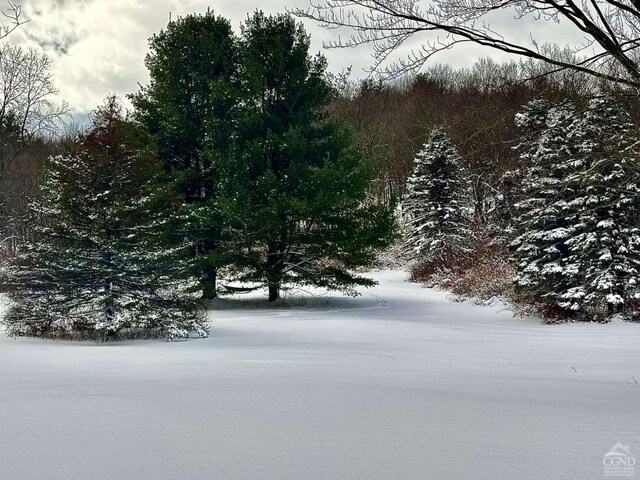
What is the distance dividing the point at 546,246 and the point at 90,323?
11450 millimetres

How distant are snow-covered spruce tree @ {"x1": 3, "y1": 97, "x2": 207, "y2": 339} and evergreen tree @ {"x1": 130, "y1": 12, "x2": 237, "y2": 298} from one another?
6204mm

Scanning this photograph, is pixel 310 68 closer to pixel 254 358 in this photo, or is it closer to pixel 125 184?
pixel 125 184

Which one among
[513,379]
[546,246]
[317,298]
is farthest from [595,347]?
[317,298]

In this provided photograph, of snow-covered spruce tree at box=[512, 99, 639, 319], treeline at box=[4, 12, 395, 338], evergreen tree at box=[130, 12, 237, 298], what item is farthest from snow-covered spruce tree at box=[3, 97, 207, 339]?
snow-covered spruce tree at box=[512, 99, 639, 319]

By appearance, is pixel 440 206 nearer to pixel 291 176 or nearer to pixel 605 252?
pixel 291 176

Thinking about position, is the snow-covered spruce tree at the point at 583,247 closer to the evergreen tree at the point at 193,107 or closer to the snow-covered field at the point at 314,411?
the snow-covered field at the point at 314,411

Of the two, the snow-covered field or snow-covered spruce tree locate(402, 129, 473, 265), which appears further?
snow-covered spruce tree locate(402, 129, 473, 265)

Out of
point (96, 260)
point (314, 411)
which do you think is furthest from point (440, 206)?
point (314, 411)

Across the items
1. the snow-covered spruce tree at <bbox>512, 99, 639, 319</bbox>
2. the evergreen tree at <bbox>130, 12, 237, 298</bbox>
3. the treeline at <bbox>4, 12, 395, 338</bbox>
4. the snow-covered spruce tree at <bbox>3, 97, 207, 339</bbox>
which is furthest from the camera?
the evergreen tree at <bbox>130, 12, 237, 298</bbox>

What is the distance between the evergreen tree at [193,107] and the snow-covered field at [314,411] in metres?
9.35

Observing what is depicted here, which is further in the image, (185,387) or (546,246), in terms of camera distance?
(546,246)

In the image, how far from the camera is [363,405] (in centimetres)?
425

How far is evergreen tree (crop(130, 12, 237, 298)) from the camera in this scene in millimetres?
17734

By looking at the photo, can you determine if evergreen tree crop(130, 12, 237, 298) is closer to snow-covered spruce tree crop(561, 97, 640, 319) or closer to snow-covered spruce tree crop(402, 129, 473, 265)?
snow-covered spruce tree crop(561, 97, 640, 319)
